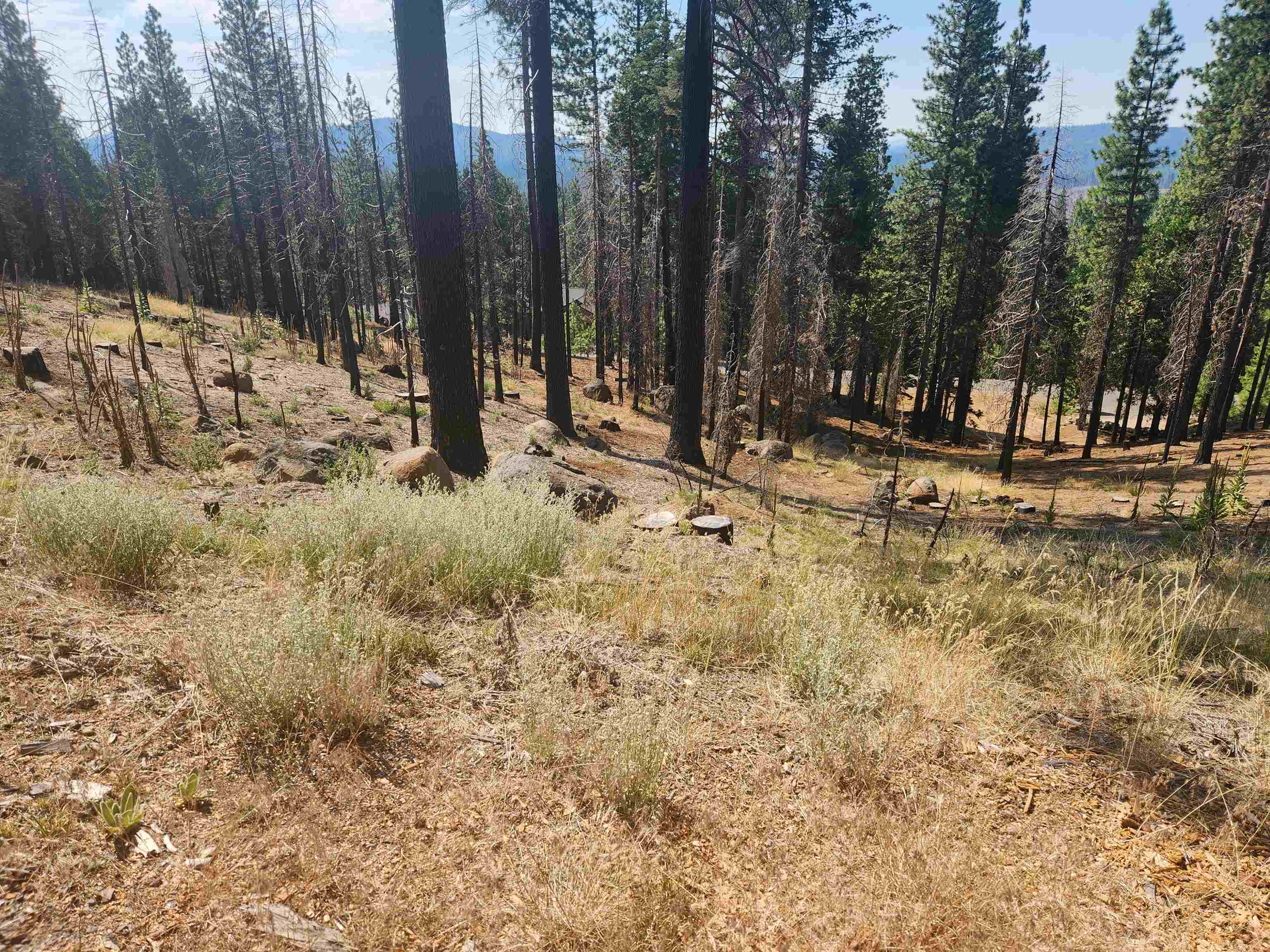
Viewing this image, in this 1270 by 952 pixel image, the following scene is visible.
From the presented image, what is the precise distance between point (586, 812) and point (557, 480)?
204 inches

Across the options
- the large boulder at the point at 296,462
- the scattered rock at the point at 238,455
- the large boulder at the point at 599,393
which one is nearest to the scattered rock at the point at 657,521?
the large boulder at the point at 296,462

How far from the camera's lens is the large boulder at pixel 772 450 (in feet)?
55.6

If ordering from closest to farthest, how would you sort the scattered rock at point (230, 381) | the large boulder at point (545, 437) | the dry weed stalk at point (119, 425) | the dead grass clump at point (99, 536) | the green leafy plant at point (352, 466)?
1. the dead grass clump at point (99, 536)
2. the dry weed stalk at point (119, 425)
3. the green leafy plant at point (352, 466)
4. the scattered rock at point (230, 381)
5. the large boulder at point (545, 437)

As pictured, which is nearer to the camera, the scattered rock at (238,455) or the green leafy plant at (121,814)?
the green leafy plant at (121,814)

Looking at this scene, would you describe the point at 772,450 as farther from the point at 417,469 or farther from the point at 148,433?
the point at 148,433

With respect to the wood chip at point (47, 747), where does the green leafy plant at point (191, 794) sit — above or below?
below

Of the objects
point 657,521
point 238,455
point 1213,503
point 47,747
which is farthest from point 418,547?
point 1213,503

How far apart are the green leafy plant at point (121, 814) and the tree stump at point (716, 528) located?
5.35 m

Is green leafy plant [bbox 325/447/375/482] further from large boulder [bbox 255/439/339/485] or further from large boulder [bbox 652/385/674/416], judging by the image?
large boulder [bbox 652/385/674/416]

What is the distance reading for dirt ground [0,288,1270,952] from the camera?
82.6 inches

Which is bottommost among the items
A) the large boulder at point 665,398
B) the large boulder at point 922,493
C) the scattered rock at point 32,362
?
the large boulder at point 922,493

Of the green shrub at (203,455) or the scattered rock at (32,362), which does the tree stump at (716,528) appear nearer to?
the green shrub at (203,455)

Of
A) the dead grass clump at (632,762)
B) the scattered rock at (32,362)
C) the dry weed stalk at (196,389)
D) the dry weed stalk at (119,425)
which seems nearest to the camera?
the dead grass clump at (632,762)

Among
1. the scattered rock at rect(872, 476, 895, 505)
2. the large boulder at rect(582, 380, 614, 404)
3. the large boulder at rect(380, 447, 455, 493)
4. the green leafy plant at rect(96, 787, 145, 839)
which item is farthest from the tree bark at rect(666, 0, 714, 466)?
the large boulder at rect(582, 380, 614, 404)
